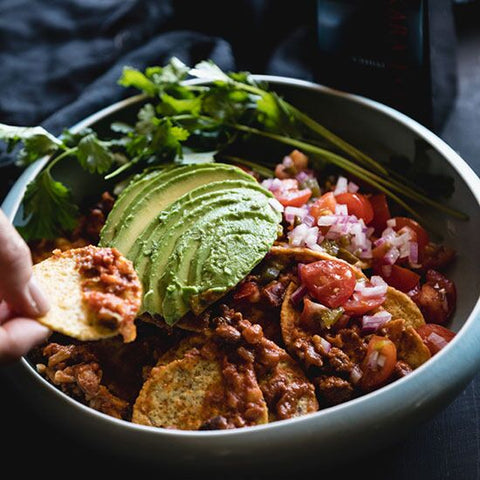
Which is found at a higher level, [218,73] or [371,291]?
[218,73]

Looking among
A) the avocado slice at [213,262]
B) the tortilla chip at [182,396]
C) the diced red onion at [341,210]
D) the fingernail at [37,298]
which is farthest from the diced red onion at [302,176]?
the fingernail at [37,298]

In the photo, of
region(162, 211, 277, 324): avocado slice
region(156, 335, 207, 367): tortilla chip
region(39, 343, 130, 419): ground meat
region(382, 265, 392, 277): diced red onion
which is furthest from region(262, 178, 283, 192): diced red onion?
region(39, 343, 130, 419): ground meat

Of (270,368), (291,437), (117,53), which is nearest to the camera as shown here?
(291,437)

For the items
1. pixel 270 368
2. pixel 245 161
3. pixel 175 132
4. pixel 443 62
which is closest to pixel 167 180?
pixel 175 132

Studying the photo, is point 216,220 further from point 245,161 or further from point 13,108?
point 13,108

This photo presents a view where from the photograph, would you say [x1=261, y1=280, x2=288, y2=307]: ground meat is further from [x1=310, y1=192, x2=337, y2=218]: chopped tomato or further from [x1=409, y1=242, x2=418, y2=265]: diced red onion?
[x1=409, y1=242, x2=418, y2=265]: diced red onion
